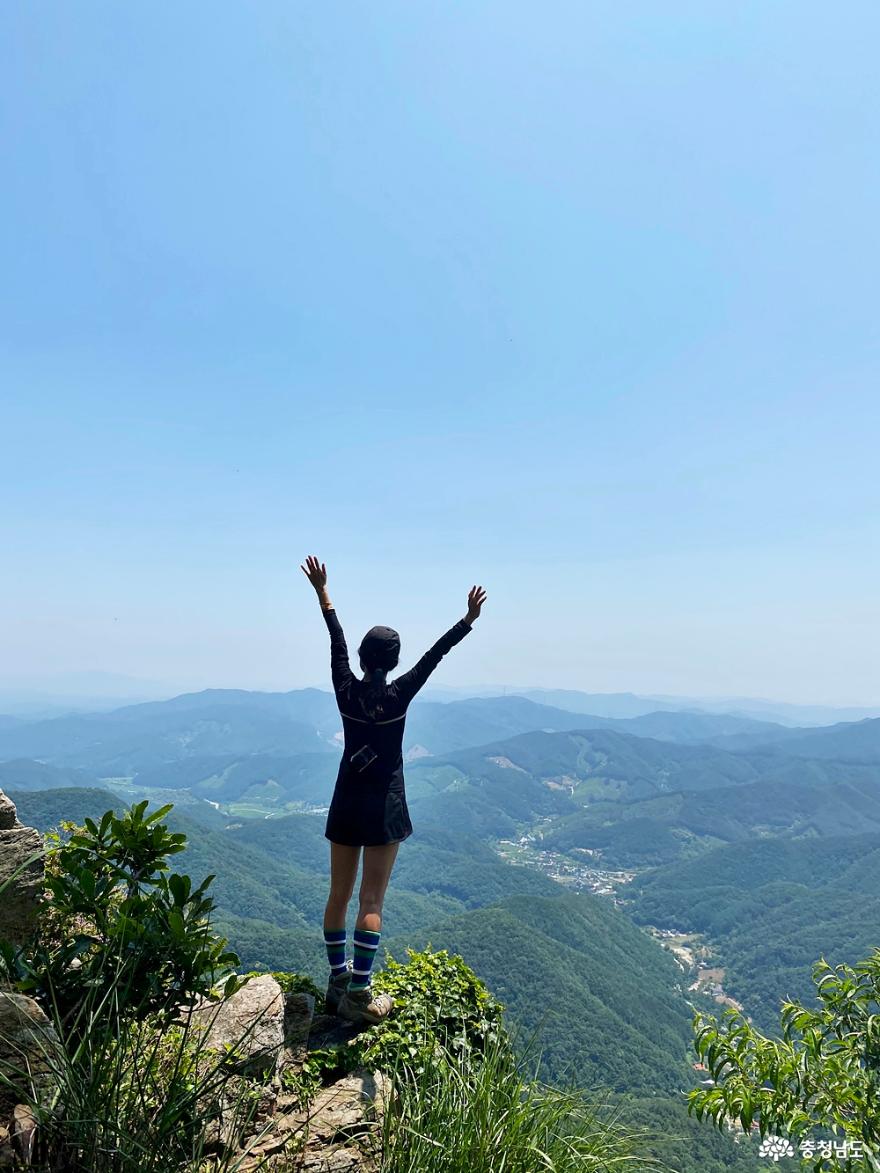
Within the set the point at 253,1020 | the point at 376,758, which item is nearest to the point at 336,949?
the point at 253,1020

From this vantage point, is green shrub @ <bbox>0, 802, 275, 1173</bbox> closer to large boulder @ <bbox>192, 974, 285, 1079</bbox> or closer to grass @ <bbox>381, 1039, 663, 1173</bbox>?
large boulder @ <bbox>192, 974, 285, 1079</bbox>

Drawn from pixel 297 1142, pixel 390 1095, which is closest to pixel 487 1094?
pixel 390 1095

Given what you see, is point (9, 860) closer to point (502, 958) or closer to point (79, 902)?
point (79, 902)

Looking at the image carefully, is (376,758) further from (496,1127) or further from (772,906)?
(772,906)

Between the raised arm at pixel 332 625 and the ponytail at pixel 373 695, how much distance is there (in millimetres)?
182

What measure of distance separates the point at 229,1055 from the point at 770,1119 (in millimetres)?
2660

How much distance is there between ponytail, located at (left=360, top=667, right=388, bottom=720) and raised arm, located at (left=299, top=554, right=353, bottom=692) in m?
0.18

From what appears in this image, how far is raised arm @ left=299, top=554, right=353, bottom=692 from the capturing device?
4832 mm

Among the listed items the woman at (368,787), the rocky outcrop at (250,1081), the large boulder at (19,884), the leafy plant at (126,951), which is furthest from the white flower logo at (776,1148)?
the large boulder at (19,884)

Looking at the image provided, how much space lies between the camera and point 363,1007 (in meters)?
4.13

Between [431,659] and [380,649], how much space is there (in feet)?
1.31

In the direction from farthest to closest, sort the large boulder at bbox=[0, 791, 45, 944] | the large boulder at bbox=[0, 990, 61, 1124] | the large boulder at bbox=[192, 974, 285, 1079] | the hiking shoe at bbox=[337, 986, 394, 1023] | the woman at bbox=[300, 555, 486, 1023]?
1. the woman at bbox=[300, 555, 486, 1023]
2. the hiking shoe at bbox=[337, 986, 394, 1023]
3. the large boulder at bbox=[192, 974, 285, 1079]
4. the large boulder at bbox=[0, 791, 45, 944]
5. the large boulder at bbox=[0, 990, 61, 1124]

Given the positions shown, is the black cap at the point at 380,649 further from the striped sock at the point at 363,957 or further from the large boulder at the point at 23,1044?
the large boulder at the point at 23,1044

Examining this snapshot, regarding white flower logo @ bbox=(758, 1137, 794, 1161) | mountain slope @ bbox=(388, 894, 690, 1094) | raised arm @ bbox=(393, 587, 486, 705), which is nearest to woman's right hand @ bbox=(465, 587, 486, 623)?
raised arm @ bbox=(393, 587, 486, 705)
